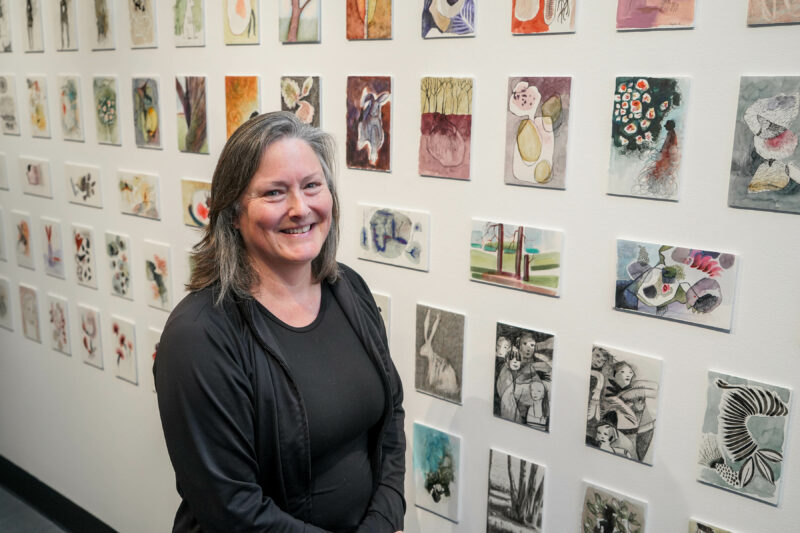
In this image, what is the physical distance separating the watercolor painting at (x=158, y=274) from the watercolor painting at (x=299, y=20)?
960mm

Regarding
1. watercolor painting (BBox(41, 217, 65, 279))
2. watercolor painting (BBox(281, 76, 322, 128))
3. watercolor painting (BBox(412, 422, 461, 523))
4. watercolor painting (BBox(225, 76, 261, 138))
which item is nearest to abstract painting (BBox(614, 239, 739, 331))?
watercolor painting (BBox(412, 422, 461, 523))

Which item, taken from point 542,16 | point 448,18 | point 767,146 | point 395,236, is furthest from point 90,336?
point 767,146

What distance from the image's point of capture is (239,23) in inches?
90.4

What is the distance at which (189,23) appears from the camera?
244 centimetres

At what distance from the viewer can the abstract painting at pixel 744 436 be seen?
1468 mm

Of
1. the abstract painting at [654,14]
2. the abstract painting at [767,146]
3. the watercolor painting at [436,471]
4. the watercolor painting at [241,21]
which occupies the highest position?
the watercolor painting at [241,21]

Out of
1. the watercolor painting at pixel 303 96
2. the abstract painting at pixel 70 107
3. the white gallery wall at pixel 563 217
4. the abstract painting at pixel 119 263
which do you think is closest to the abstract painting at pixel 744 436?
the white gallery wall at pixel 563 217

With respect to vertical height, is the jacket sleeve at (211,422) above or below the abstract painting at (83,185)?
below

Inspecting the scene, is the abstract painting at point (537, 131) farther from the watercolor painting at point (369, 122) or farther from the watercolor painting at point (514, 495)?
the watercolor painting at point (514, 495)

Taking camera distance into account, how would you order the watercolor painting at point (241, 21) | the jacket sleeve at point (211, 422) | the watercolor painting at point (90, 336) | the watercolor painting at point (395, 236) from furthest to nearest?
1. the watercolor painting at point (90, 336)
2. the watercolor painting at point (241, 21)
3. the watercolor painting at point (395, 236)
4. the jacket sleeve at point (211, 422)

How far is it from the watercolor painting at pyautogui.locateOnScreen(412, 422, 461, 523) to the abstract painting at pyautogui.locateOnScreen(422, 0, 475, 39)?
1075 millimetres

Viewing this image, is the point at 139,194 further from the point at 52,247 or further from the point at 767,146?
the point at 767,146

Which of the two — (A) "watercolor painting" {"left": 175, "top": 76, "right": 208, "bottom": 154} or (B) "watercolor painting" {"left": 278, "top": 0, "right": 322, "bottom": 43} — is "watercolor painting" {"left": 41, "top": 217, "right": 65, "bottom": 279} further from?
(B) "watercolor painting" {"left": 278, "top": 0, "right": 322, "bottom": 43}

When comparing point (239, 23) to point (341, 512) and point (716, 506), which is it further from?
point (716, 506)
